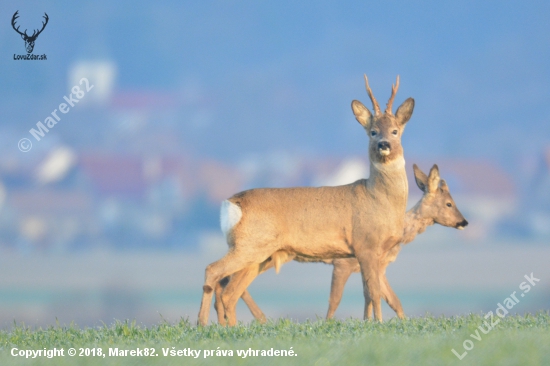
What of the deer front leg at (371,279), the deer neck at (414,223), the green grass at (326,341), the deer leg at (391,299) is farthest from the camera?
the deer neck at (414,223)

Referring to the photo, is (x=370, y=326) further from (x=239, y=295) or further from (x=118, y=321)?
(x=118, y=321)

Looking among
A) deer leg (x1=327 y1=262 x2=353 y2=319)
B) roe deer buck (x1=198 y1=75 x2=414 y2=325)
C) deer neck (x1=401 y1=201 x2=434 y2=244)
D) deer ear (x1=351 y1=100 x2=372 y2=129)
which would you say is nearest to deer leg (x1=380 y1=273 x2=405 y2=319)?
deer leg (x1=327 y1=262 x2=353 y2=319)

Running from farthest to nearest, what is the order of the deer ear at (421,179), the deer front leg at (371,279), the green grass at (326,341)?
the deer ear at (421,179), the deer front leg at (371,279), the green grass at (326,341)

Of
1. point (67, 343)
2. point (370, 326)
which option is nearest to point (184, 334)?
point (67, 343)

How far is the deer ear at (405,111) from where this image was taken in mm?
10773

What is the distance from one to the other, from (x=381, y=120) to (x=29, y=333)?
207 inches

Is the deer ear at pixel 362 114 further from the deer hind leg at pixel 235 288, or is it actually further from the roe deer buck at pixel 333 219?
the deer hind leg at pixel 235 288

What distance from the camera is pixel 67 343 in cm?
840

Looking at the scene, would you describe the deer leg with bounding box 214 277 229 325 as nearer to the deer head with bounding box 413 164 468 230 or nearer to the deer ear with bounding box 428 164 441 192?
the deer head with bounding box 413 164 468 230

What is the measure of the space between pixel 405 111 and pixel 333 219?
1.80 m

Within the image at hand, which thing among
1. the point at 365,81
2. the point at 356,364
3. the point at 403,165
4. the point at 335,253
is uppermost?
the point at 365,81

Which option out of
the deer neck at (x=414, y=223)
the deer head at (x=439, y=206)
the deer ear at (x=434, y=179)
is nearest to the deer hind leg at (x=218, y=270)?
the deer neck at (x=414, y=223)

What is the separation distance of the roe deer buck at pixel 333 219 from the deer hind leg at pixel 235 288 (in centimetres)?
1

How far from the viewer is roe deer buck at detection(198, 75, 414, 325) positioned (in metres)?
10.4
